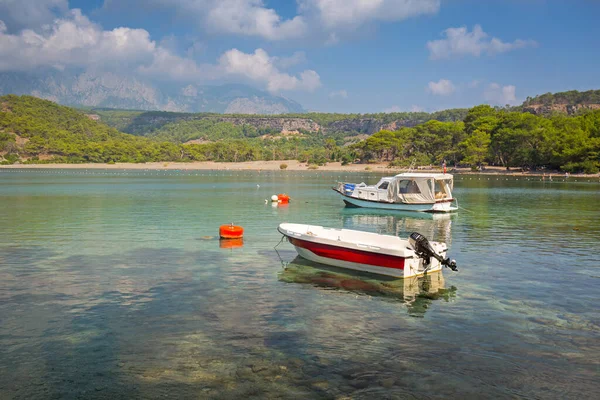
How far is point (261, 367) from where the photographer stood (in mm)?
10852

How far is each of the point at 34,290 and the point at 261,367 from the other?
10.3 meters

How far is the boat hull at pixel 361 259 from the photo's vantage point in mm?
18438

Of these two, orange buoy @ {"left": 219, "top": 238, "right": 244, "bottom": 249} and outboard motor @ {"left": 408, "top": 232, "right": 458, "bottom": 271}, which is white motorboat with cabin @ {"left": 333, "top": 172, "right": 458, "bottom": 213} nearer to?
orange buoy @ {"left": 219, "top": 238, "right": 244, "bottom": 249}

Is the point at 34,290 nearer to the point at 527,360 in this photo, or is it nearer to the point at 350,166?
the point at 527,360

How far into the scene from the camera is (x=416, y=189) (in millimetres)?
43719

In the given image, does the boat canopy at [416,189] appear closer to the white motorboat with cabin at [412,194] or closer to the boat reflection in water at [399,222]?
the white motorboat with cabin at [412,194]

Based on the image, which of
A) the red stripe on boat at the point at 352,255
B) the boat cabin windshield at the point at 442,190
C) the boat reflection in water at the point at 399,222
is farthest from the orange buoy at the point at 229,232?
the boat cabin windshield at the point at 442,190

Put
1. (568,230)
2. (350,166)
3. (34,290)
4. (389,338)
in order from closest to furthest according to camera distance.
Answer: (389,338) < (34,290) < (568,230) < (350,166)

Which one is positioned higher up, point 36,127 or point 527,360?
point 36,127

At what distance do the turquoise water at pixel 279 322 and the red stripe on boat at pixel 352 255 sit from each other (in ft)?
2.18

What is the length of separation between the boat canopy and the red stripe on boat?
24.0 metres

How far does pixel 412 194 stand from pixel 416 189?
0.56 meters

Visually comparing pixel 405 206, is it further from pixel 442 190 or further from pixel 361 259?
pixel 361 259

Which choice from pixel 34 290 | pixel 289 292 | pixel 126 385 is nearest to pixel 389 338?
pixel 289 292
